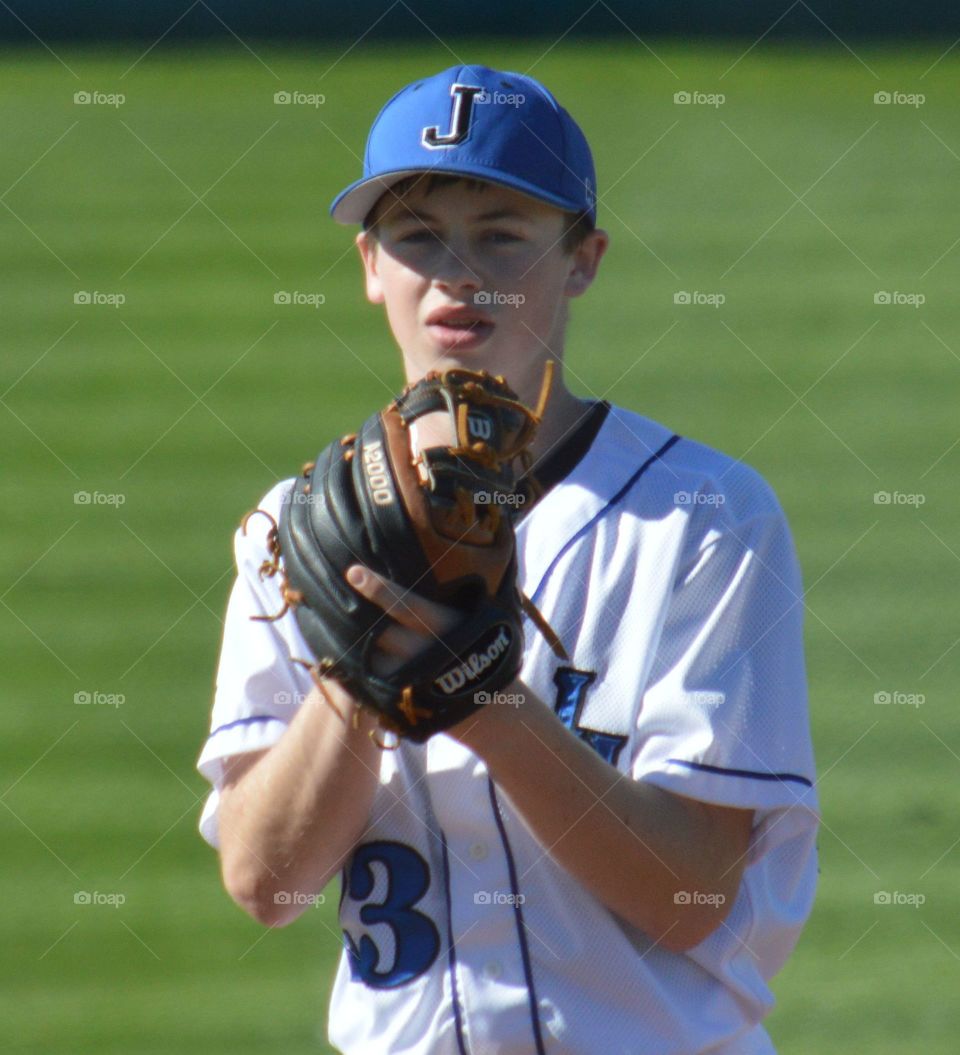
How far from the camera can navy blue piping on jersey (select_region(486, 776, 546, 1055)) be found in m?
1.32

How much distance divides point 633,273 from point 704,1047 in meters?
4.20

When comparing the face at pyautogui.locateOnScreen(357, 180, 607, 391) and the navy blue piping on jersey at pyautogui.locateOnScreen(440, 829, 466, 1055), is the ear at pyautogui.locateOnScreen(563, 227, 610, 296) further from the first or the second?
the navy blue piping on jersey at pyautogui.locateOnScreen(440, 829, 466, 1055)

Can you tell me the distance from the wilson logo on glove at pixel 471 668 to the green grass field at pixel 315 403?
209 cm

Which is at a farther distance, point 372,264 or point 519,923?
point 372,264

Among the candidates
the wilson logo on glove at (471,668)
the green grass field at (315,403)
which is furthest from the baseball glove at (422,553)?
the green grass field at (315,403)

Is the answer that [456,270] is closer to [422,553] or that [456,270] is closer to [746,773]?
[422,553]

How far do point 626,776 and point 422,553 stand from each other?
257 mm

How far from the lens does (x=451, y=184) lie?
149 cm

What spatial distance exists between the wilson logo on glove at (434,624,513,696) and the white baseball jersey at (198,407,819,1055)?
17cm

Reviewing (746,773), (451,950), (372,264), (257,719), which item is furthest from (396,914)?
(372,264)

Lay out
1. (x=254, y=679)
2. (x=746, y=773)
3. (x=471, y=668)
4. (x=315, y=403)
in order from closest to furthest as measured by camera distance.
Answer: (x=471, y=668)
(x=746, y=773)
(x=254, y=679)
(x=315, y=403)

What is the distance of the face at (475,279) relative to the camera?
4.75 feet

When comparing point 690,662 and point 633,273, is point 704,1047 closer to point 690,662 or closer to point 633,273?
point 690,662

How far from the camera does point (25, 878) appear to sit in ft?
11.6
